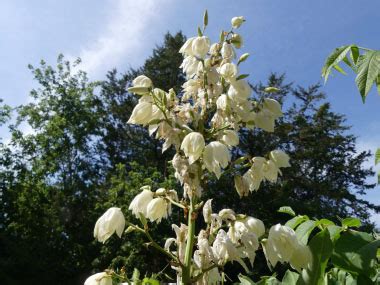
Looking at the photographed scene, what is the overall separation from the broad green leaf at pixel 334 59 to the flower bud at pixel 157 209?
0.74 m

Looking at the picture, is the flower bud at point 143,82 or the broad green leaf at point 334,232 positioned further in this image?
the flower bud at point 143,82

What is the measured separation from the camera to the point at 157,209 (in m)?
1.66

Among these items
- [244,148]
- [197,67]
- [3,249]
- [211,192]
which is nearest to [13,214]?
[3,249]

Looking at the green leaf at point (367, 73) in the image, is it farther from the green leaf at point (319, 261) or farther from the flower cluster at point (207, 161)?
the green leaf at point (319, 261)

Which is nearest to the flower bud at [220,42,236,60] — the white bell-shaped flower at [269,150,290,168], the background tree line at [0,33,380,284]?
the white bell-shaped flower at [269,150,290,168]

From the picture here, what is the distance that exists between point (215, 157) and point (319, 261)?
19.3 inches

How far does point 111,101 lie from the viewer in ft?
85.3

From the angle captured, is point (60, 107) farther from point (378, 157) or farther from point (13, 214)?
point (378, 157)

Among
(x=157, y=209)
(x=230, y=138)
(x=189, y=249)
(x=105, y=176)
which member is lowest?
(x=189, y=249)

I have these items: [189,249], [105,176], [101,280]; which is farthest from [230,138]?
[105,176]

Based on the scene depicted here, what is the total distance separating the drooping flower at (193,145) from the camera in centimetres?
A: 148

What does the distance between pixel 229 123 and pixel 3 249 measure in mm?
19612

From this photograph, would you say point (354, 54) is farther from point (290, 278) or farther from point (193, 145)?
point (290, 278)

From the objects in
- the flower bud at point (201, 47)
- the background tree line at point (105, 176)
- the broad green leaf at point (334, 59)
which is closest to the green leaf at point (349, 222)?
the broad green leaf at point (334, 59)
